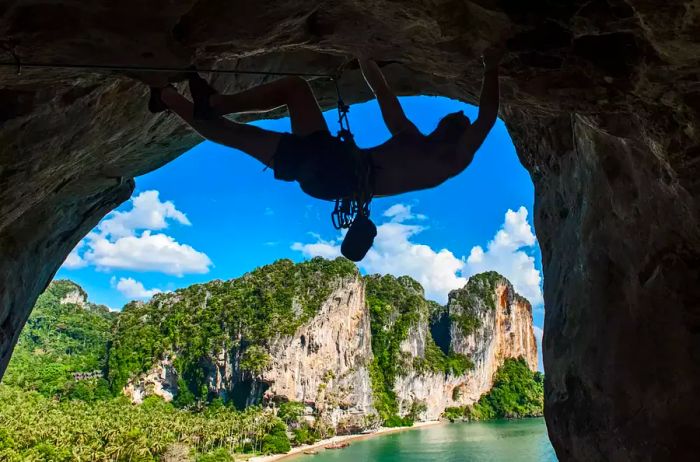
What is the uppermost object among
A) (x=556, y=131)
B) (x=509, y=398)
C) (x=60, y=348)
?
(x=60, y=348)

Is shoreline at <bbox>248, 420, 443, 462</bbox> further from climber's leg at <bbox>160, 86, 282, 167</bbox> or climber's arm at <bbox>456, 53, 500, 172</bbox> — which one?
climber's arm at <bbox>456, 53, 500, 172</bbox>

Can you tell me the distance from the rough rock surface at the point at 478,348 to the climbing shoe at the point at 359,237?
64.1m

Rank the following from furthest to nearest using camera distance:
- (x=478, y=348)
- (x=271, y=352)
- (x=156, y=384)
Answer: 1. (x=478, y=348)
2. (x=156, y=384)
3. (x=271, y=352)

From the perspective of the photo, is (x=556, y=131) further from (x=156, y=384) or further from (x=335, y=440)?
(x=156, y=384)

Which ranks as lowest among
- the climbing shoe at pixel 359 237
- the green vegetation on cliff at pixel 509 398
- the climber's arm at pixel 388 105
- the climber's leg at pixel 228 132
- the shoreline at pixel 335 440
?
the shoreline at pixel 335 440

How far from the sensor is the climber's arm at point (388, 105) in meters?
2.91

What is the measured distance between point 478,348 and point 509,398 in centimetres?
915

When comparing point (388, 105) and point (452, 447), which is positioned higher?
point (388, 105)

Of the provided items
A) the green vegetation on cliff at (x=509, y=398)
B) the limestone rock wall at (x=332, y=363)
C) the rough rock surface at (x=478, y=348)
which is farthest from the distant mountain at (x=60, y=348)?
the green vegetation on cliff at (x=509, y=398)

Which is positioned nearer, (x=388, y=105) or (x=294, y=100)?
(x=294, y=100)

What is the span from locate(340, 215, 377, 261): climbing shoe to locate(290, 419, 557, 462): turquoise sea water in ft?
122

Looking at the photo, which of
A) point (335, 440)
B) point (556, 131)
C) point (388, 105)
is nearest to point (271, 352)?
point (335, 440)

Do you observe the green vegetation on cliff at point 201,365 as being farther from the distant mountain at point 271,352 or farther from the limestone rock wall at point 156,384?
the limestone rock wall at point 156,384

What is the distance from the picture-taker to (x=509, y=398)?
251ft
